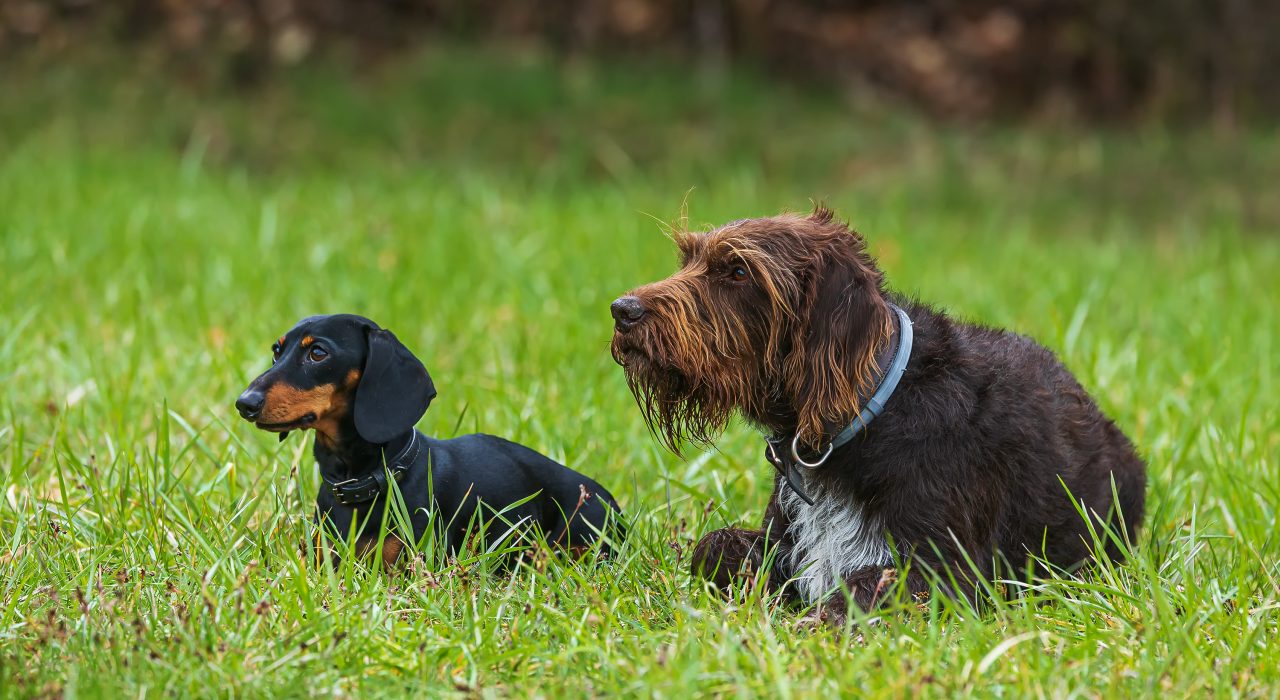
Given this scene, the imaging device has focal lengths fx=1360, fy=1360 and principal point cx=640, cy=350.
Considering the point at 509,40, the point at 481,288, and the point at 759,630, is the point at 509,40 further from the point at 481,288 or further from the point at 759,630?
the point at 759,630

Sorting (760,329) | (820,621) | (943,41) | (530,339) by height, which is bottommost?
(530,339)

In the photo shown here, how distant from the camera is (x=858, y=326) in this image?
10.2 feet

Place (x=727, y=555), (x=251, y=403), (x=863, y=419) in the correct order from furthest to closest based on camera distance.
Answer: (x=727, y=555)
(x=863, y=419)
(x=251, y=403)

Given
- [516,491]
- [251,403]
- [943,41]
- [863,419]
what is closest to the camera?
[251,403]

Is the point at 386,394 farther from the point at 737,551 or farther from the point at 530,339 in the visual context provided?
the point at 530,339

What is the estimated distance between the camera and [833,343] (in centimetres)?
311

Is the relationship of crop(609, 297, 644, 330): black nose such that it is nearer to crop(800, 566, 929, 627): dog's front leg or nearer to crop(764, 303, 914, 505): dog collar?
crop(764, 303, 914, 505): dog collar

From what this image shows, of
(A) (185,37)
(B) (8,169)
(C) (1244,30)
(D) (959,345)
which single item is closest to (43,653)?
(D) (959,345)

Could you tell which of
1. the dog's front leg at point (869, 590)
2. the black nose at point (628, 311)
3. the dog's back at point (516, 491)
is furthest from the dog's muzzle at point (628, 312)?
the dog's front leg at point (869, 590)

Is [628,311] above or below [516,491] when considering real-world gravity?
above

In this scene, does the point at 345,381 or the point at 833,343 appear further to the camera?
the point at 345,381

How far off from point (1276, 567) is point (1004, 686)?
50.9 inches

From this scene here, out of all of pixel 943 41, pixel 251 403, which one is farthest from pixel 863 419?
pixel 943 41

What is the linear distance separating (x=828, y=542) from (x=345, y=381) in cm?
122
